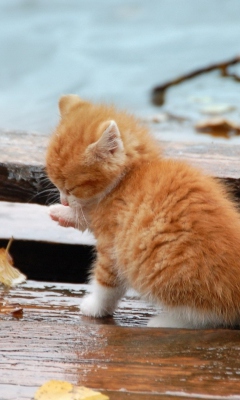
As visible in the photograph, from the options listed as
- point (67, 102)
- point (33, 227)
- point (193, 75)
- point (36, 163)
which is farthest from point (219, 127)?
point (67, 102)

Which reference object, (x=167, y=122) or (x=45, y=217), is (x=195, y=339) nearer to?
(x=45, y=217)

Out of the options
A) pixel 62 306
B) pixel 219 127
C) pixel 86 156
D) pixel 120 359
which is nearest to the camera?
pixel 120 359

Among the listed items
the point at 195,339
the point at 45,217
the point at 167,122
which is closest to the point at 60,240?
the point at 45,217

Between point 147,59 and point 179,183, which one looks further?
point 147,59

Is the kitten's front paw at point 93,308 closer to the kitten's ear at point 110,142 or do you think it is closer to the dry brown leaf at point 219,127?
the kitten's ear at point 110,142

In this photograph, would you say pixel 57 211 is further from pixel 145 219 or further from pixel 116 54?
pixel 116 54

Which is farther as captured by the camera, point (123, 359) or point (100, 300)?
point (100, 300)

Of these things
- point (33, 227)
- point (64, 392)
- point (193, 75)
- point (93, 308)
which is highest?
point (64, 392)
